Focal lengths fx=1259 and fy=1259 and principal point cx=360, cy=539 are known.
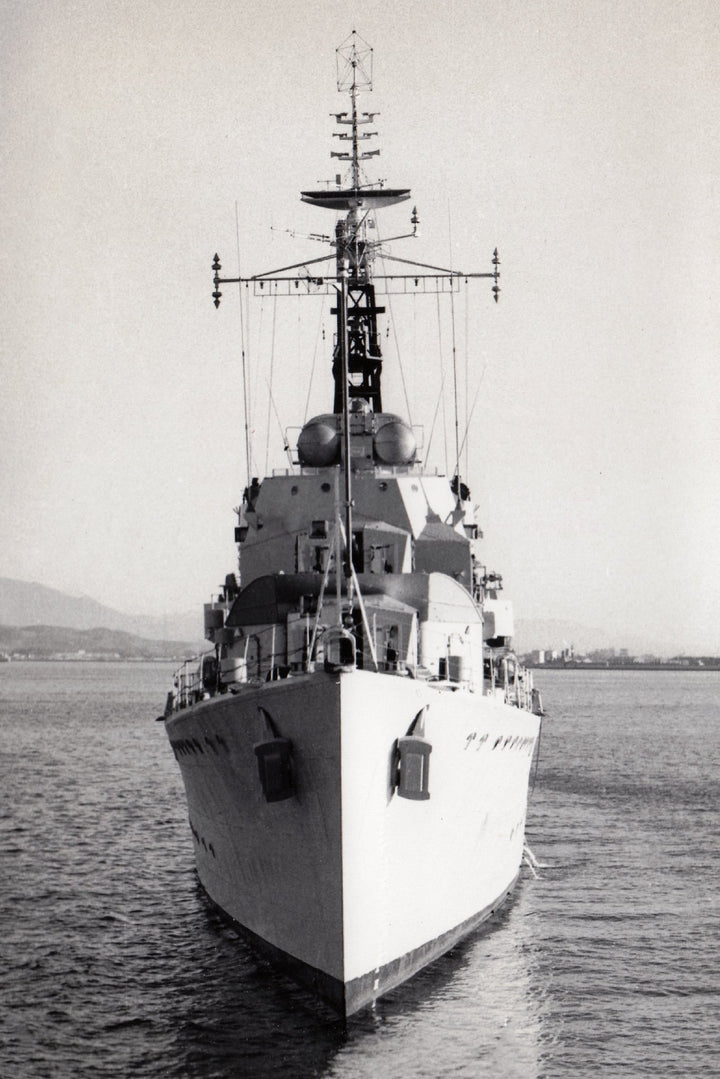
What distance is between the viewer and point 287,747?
14688 millimetres

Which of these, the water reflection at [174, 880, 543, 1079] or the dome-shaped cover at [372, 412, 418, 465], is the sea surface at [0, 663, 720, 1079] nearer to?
the water reflection at [174, 880, 543, 1079]

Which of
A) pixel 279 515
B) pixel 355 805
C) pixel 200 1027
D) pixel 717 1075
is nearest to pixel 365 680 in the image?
pixel 355 805

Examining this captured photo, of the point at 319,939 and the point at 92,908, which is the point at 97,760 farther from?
the point at 319,939

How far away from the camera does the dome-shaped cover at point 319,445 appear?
75.0ft

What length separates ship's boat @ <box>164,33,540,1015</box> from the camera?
1421 centimetres

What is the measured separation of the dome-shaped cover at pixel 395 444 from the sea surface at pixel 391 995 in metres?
8.08

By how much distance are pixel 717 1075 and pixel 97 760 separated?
34.5 m

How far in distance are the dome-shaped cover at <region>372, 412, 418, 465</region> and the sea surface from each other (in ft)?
26.5

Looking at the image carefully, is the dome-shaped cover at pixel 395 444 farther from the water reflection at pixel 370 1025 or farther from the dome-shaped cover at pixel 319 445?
the water reflection at pixel 370 1025

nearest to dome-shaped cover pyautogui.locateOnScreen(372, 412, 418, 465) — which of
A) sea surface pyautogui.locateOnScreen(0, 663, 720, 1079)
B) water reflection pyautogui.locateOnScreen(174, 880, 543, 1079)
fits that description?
sea surface pyautogui.locateOnScreen(0, 663, 720, 1079)

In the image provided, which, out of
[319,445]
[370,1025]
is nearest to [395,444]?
[319,445]

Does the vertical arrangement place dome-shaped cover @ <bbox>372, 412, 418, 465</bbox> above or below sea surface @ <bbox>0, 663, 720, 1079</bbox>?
above

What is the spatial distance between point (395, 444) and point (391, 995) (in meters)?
10.6

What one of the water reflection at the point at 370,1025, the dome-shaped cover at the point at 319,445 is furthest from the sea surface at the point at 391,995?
the dome-shaped cover at the point at 319,445
